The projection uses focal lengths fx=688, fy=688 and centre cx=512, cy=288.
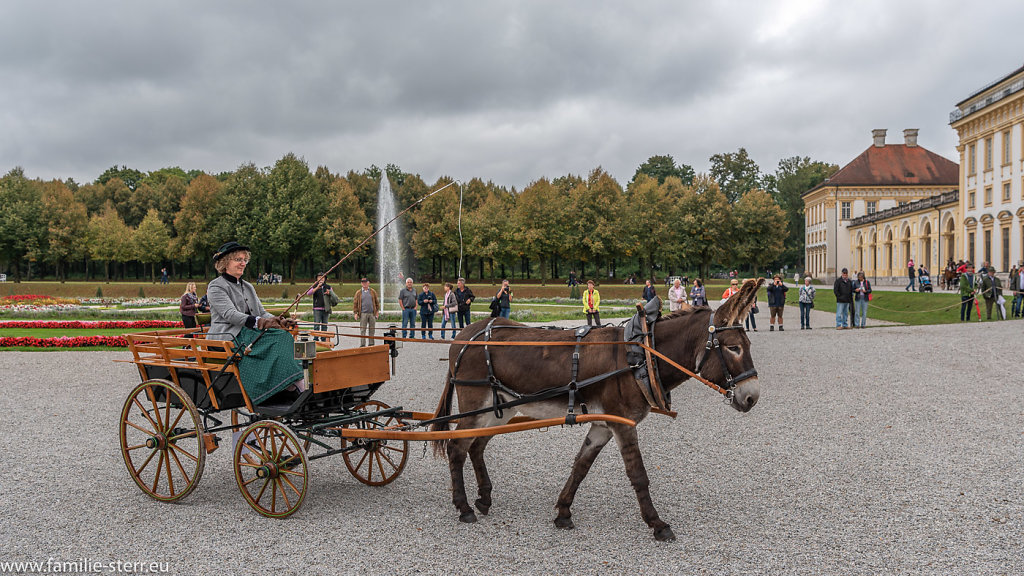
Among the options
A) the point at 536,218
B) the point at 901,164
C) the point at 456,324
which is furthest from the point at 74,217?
the point at 901,164

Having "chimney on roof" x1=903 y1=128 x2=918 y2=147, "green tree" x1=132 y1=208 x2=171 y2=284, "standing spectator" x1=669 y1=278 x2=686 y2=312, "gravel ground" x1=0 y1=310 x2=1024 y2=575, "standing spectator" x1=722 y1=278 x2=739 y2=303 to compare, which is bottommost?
"gravel ground" x1=0 y1=310 x2=1024 y2=575

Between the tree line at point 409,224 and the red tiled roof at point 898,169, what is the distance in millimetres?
26726

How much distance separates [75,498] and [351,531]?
9.37 feet

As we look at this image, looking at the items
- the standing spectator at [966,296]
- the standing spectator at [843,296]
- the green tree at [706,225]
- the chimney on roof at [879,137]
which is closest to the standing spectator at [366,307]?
the standing spectator at [843,296]

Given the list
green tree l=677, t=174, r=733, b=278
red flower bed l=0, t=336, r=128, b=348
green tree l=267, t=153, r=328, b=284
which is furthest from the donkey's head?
green tree l=677, t=174, r=733, b=278

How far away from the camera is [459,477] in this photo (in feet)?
19.2

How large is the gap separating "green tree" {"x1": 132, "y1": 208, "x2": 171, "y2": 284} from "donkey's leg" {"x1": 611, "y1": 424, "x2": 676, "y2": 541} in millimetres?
68826

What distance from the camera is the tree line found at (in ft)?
197

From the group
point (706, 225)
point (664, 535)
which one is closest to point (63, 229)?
point (706, 225)

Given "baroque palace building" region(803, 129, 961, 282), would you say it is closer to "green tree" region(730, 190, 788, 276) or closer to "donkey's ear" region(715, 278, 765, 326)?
"green tree" region(730, 190, 788, 276)

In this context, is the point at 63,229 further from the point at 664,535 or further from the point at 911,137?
the point at 911,137

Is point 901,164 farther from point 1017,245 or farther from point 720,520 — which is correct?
point 720,520

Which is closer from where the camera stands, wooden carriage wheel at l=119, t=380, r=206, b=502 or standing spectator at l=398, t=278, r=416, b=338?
wooden carriage wheel at l=119, t=380, r=206, b=502

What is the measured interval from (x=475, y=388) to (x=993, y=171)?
62453 millimetres
